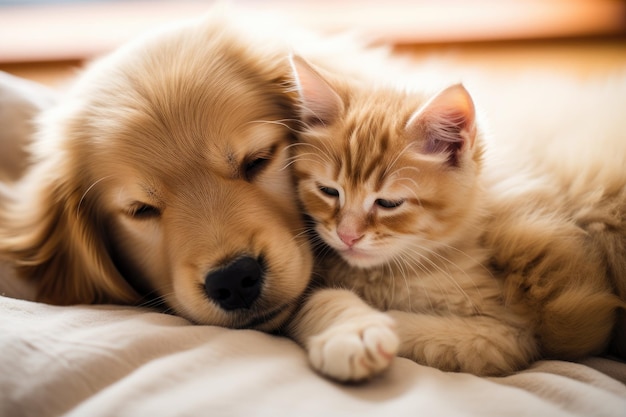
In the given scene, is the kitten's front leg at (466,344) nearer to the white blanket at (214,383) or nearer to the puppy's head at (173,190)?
the white blanket at (214,383)

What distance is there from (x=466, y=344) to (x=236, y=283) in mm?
549

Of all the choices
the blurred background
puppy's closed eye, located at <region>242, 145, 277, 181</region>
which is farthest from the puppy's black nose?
the blurred background

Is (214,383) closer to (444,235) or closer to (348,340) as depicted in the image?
(348,340)

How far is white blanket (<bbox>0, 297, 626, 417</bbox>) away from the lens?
885mm

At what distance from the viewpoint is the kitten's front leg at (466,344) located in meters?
1.18

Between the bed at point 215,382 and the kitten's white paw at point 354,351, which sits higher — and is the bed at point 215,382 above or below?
below

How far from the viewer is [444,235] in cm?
134

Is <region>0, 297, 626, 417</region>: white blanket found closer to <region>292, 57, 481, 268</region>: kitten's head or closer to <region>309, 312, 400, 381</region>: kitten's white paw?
<region>309, 312, 400, 381</region>: kitten's white paw

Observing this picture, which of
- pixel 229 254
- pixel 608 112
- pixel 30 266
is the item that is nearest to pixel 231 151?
pixel 229 254

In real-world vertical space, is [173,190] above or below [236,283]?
above

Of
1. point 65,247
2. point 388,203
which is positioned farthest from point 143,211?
point 388,203

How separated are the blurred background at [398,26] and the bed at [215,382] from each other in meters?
2.32

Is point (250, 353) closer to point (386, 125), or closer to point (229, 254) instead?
point (229, 254)

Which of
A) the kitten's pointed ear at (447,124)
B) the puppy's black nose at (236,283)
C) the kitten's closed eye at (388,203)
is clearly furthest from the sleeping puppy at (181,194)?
the kitten's pointed ear at (447,124)
